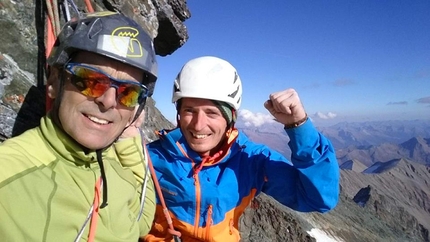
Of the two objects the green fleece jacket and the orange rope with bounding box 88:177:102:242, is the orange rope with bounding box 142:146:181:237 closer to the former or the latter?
the green fleece jacket

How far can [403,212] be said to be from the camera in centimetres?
10162

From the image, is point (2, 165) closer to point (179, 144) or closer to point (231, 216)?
point (179, 144)

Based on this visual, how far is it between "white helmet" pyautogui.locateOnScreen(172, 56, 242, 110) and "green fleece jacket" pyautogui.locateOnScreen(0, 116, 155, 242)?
5.53ft

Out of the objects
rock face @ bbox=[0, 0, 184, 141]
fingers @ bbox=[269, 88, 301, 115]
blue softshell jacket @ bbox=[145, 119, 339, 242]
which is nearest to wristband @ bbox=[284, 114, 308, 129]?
fingers @ bbox=[269, 88, 301, 115]

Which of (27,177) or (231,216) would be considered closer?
(27,177)

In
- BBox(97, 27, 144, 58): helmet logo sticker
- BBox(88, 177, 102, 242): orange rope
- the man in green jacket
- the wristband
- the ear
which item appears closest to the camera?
the man in green jacket

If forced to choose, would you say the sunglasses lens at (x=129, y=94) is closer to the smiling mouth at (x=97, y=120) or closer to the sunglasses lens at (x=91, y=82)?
the sunglasses lens at (x=91, y=82)

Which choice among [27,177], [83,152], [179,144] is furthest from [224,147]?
[27,177]

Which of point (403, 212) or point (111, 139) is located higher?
point (111, 139)

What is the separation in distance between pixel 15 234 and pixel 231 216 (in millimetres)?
3359

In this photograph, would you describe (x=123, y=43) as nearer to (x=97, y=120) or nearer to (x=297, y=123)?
(x=97, y=120)

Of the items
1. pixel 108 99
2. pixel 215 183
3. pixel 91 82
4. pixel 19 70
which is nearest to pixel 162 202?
pixel 215 183

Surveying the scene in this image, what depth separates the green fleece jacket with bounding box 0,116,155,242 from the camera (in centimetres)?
266

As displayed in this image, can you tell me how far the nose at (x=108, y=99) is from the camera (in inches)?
138
